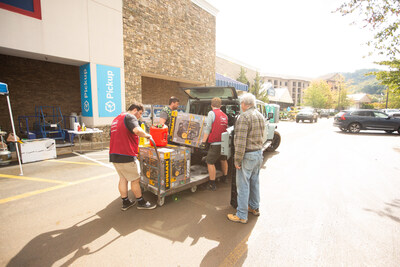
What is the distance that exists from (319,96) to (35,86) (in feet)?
178

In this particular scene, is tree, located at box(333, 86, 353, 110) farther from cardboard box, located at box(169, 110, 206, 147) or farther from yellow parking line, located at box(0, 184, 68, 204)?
yellow parking line, located at box(0, 184, 68, 204)

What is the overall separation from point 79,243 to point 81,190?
2.04 m

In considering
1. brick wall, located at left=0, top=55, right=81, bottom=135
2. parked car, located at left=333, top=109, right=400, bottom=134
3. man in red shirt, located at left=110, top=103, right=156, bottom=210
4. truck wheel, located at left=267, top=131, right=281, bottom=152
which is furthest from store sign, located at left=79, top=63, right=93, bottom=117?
parked car, located at left=333, top=109, right=400, bottom=134

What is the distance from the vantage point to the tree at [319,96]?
48.1 meters

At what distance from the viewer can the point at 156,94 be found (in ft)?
51.6

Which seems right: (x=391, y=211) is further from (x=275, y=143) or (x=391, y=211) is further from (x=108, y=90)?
(x=108, y=90)

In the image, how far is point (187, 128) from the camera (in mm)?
4484

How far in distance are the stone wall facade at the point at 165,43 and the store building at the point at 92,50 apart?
5 cm

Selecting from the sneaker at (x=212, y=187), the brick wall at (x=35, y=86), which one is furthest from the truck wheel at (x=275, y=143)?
the brick wall at (x=35, y=86)

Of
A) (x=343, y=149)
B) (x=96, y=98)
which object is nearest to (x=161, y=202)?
(x=96, y=98)

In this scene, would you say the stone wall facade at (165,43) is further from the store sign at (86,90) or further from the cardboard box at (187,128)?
the cardboard box at (187,128)

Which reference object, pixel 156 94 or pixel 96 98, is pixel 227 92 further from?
pixel 156 94

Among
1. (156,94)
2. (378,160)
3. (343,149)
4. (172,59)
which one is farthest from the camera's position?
(156,94)

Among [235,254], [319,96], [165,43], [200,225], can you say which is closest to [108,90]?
[165,43]
